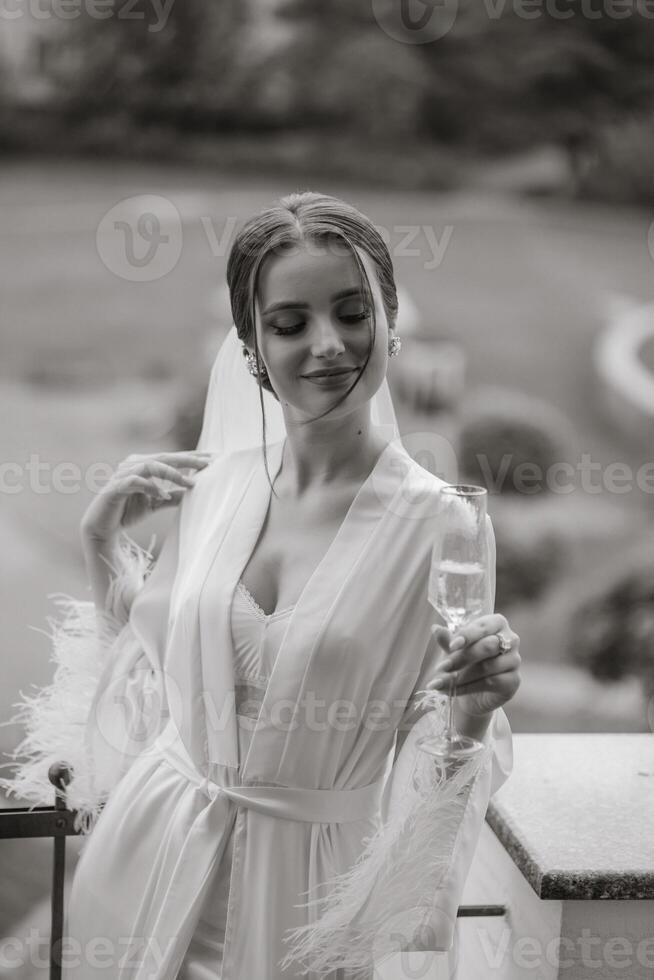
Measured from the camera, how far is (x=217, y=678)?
1139 mm

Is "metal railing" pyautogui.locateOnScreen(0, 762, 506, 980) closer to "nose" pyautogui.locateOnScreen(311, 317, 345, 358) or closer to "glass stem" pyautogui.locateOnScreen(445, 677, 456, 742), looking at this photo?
"glass stem" pyautogui.locateOnScreen(445, 677, 456, 742)

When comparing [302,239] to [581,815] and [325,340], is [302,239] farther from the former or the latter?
[581,815]

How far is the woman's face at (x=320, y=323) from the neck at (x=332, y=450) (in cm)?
7

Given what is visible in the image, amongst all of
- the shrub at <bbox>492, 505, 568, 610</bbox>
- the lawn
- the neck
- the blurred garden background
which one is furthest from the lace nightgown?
the shrub at <bbox>492, 505, 568, 610</bbox>

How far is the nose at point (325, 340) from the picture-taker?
1.06 metres

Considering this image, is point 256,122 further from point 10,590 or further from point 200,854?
point 200,854

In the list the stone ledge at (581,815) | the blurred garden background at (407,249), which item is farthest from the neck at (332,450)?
the blurred garden background at (407,249)

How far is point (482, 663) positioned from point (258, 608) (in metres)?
0.30

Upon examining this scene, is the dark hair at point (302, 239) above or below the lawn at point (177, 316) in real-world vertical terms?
below

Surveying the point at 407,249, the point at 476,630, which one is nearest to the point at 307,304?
the point at 476,630

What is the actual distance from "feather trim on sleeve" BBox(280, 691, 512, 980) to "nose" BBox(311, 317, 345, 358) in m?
0.37

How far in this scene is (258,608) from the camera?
3.76 ft

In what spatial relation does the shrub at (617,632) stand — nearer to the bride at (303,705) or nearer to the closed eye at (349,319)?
the bride at (303,705)

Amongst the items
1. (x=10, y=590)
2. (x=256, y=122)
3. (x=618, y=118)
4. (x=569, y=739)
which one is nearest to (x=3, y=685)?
(x=10, y=590)
